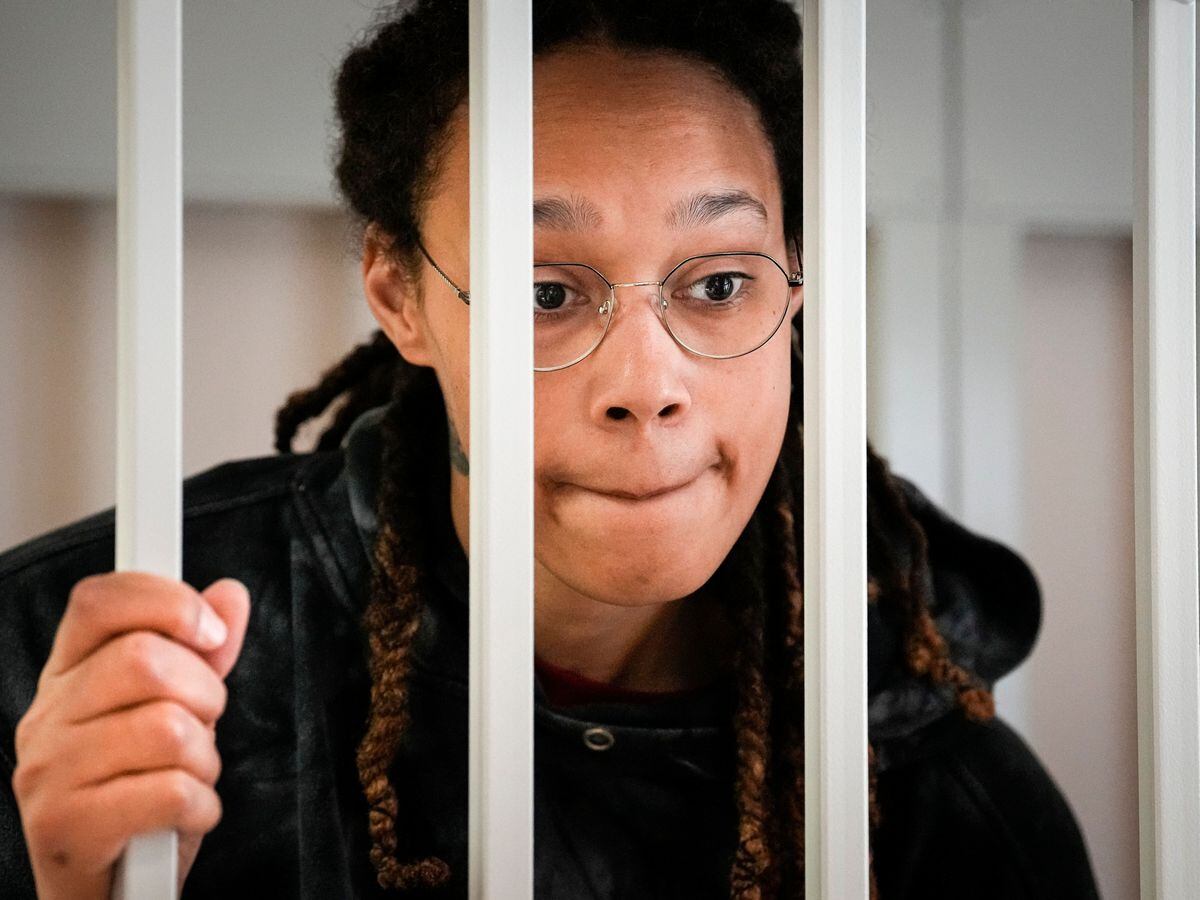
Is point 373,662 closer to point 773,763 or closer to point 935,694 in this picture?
point 773,763

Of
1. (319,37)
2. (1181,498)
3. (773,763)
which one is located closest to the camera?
(1181,498)

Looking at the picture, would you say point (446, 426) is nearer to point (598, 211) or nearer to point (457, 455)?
point (457, 455)

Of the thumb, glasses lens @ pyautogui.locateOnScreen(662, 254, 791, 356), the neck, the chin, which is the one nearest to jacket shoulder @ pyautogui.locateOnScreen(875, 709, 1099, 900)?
the neck

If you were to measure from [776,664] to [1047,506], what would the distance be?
101 cm

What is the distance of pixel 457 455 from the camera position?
100cm

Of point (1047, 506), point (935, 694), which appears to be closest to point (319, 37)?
point (935, 694)

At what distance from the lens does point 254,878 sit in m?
0.95

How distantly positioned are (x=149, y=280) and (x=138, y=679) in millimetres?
218

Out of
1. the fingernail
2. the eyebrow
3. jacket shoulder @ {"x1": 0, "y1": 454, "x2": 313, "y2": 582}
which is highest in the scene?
the eyebrow

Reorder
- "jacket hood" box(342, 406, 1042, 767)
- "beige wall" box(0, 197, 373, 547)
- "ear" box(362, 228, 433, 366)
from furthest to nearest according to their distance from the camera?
"beige wall" box(0, 197, 373, 547) → "jacket hood" box(342, 406, 1042, 767) → "ear" box(362, 228, 433, 366)

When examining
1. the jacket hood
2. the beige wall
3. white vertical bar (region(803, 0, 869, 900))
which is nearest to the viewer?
white vertical bar (region(803, 0, 869, 900))

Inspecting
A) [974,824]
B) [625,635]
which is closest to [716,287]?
[625,635]

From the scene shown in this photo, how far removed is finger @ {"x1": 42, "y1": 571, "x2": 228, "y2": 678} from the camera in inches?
23.7

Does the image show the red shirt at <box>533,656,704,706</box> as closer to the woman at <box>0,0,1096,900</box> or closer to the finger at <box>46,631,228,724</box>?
the woman at <box>0,0,1096,900</box>
